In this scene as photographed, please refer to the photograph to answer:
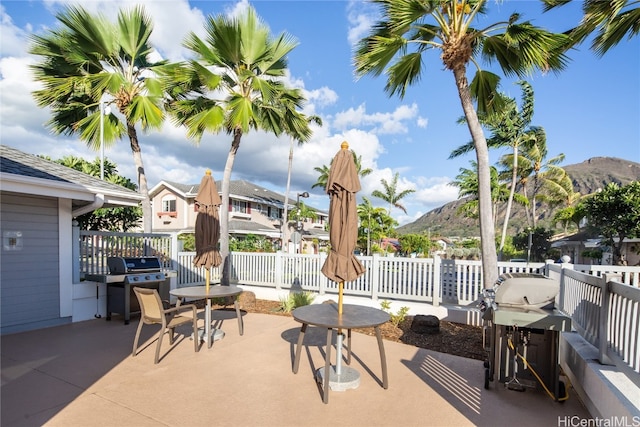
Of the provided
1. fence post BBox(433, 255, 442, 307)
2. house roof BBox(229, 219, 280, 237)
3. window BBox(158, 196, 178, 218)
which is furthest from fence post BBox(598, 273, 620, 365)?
window BBox(158, 196, 178, 218)

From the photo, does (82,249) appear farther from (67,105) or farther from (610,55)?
(610,55)

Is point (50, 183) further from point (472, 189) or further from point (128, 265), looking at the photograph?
point (472, 189)

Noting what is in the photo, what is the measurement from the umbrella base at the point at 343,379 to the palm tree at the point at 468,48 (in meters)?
3.02

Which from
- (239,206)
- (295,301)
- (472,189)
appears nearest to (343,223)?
(295,301)

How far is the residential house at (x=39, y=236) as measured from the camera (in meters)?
5.68

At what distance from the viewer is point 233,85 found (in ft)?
29.7

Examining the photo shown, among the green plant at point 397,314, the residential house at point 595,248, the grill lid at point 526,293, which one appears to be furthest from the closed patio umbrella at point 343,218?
the residential house at point 595,248

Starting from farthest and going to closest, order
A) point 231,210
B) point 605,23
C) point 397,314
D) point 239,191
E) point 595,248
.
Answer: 1. point 239,191
2. point 231,210
3. point 595,248
4. point 397,314
5. point 605,23

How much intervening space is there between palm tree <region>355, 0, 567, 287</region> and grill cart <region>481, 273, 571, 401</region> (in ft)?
6.40

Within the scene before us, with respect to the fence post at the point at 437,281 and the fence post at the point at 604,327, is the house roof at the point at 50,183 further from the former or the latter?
the fence post at the point at 604,327

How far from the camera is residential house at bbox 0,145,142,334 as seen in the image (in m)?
5.68

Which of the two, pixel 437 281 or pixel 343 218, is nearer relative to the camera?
pixel 343 218

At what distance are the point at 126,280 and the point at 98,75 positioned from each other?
18.8ft

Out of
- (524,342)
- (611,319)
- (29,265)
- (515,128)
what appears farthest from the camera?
(515,128)
